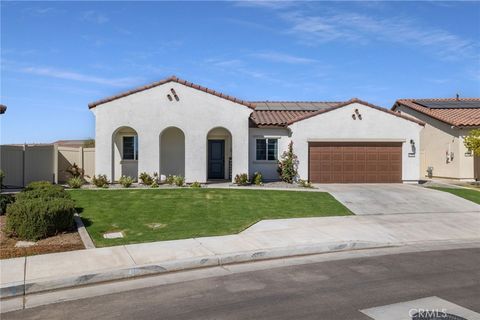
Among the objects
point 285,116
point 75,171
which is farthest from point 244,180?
point 75,171

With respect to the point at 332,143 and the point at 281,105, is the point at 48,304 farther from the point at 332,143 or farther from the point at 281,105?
the point at 281,105

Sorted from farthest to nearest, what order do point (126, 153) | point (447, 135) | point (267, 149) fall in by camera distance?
point (447, 135) → point (267, 149) → point (126, 153)

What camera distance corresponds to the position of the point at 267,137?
2330 cm

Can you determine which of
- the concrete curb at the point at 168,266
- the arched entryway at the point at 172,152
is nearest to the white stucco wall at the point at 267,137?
the arched entryway at the point at 172,152

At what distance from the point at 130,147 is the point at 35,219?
511 inches

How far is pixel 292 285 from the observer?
24.6ft

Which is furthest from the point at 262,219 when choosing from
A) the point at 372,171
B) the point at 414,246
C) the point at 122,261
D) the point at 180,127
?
the point at 372,171

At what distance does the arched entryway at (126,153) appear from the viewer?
22.9 metres

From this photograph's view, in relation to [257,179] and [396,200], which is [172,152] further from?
[396,200]

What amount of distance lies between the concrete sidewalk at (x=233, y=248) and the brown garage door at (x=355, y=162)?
332 inches

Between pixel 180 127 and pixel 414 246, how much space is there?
1322 cm

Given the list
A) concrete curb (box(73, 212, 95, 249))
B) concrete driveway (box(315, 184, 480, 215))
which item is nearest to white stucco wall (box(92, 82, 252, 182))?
concrete driveway (box(315, 184, 480, 215))

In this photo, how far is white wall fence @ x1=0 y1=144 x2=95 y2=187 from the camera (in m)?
19.2
